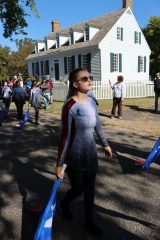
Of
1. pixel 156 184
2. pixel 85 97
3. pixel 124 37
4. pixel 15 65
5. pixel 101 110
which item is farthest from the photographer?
pixel 15 65

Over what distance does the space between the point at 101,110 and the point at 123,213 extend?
11.0 m

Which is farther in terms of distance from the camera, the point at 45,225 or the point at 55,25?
the point at 55,25

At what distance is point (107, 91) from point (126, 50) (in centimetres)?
1070

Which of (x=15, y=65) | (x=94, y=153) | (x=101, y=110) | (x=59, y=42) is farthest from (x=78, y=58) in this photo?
(x=94, y=153)

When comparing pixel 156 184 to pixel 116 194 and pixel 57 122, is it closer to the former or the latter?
pixel 116 194

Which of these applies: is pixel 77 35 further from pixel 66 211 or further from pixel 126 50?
pixel 66 211

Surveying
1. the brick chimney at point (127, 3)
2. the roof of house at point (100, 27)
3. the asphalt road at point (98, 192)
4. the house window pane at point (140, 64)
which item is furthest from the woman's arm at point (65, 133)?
the brick chimney at point (127, 3)

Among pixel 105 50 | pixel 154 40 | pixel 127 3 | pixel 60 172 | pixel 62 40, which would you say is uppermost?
pixel 127 3

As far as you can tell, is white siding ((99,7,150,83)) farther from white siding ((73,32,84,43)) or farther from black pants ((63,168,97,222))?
black pants ((63,168,97,222))

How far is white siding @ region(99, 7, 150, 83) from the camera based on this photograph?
28.2m

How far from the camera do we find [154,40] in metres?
40.7

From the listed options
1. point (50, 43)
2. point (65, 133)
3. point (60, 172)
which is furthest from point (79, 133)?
point (50, 43)

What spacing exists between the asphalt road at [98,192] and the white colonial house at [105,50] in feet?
67.4

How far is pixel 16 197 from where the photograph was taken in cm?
486
